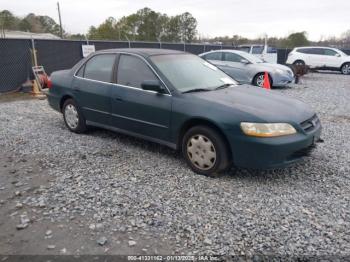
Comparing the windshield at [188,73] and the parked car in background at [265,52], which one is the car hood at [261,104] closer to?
the windshield at [188,73]

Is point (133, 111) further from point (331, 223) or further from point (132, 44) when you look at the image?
point (132, 44)

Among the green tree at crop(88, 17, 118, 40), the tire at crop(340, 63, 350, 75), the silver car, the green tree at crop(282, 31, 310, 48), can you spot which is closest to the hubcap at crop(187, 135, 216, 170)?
the silver car

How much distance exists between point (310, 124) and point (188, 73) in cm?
178

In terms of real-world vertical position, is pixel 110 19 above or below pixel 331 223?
above

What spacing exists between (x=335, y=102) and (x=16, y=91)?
10150mm

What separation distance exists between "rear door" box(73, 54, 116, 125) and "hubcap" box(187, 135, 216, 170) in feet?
5.40

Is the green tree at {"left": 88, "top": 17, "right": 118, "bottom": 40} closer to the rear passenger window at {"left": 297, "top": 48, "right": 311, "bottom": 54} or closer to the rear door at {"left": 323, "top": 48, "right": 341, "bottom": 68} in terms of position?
the rear passenger window at {"left": 297, "top": 48, "right": 311, "bottom": 54}

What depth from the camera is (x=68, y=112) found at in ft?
18.9

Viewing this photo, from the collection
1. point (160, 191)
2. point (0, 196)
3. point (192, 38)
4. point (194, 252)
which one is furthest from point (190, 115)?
point (192, 38)

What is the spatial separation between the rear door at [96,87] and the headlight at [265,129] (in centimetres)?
231

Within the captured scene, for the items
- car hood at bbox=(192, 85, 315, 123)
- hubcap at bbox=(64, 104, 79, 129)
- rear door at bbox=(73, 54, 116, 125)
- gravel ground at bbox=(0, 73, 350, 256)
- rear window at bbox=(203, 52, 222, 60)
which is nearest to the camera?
gravel ground at bbox=(0, 73, 350, 256)

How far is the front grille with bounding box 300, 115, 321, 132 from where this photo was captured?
378 cm

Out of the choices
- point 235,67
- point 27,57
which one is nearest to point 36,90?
point 27,57

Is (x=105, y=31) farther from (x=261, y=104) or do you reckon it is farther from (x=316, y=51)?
(x=261, y=104)
